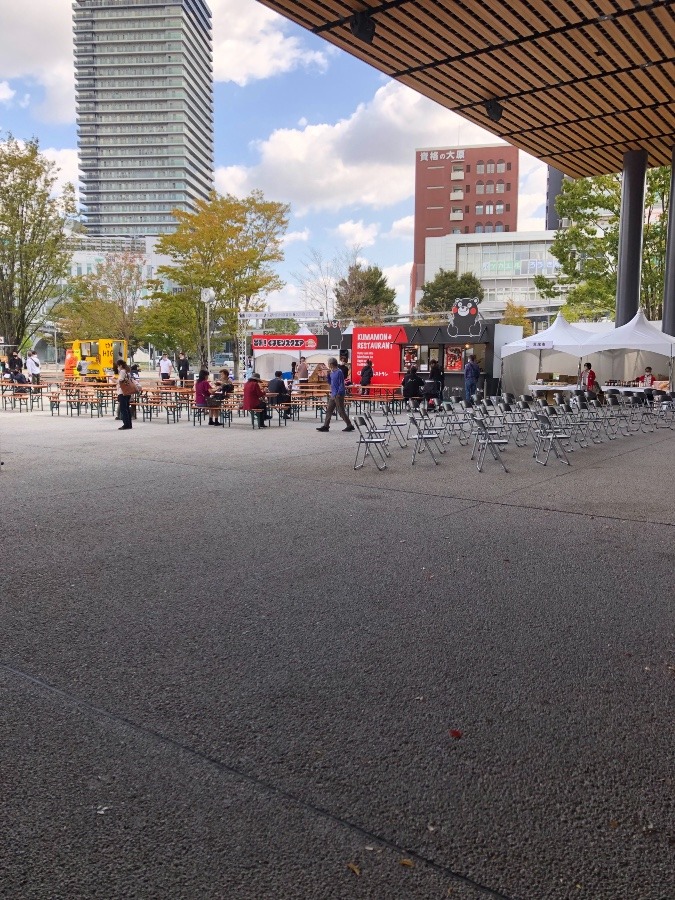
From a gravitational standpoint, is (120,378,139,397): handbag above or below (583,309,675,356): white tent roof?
below

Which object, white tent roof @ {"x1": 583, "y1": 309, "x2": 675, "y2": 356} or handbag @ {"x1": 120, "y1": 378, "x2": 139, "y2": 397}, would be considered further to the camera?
white tent roof @ {"x1": 583, "y1": 309, "x2": 675, "y2": 356}

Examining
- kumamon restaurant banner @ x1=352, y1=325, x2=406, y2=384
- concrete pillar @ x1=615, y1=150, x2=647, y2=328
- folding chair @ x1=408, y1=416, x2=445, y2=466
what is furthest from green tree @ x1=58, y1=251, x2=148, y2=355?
folding chair @ x1=408, y1=416, x2=445, y2=466

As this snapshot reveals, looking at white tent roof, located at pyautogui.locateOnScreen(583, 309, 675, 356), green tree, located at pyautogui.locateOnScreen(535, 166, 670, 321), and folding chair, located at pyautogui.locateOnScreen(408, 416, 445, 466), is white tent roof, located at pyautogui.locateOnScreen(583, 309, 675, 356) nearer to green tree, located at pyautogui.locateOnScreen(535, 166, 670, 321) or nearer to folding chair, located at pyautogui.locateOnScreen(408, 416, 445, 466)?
folding chair, located at pyautogui.locateOnScreen(408, 416, 445, 466)

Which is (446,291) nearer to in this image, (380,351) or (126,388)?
(380,351)

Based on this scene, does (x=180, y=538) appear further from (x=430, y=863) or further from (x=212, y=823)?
(x=430, y=863)

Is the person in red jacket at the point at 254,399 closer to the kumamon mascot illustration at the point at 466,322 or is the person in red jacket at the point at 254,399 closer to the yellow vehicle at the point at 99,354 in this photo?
the kumamon mascot illustration at the point at 466,322

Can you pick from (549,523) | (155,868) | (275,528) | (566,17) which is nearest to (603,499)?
(549,523)

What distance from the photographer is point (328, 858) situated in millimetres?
2209

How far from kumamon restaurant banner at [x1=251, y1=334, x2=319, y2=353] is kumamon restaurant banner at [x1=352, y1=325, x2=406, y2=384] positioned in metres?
3.35

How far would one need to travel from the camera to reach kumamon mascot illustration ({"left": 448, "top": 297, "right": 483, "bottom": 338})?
2744cm

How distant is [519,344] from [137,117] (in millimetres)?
164009

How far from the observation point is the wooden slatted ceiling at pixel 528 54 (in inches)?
476

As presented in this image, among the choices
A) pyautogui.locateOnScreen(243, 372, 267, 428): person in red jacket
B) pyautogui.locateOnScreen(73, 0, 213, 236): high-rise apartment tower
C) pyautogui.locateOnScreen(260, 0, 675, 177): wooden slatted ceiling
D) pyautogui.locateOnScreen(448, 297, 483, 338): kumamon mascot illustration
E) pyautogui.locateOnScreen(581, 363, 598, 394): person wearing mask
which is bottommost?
pyautogui.locateOnScreen(243, 372, 267, 428): person in red jacket

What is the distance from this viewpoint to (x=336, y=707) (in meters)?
Answer: 3.20
